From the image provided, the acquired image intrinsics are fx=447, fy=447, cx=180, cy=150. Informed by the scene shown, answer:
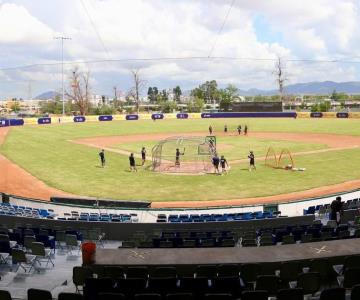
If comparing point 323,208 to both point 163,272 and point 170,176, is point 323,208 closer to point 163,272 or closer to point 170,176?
point 163,272

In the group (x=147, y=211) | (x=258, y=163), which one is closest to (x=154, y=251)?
(x=147, y=211)

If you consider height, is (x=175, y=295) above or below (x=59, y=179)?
above

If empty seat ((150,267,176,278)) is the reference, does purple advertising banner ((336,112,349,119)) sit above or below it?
above

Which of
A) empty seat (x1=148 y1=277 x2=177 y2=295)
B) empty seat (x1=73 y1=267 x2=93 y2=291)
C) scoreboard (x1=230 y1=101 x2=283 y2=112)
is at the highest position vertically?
scoreboard (x1=230 y1=101 x2=283 y2=112)

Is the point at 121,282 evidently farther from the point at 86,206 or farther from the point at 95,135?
the point at 95,135

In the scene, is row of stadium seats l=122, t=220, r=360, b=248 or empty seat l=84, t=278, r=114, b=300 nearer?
empty seat l=84, t=278, r=114, b=300

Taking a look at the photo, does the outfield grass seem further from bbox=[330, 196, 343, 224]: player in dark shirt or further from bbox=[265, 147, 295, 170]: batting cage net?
bbox=[330, 196, 343, 224]: player in dark shirt

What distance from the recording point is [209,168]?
38156 millimetres

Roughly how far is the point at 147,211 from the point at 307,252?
11322 mm

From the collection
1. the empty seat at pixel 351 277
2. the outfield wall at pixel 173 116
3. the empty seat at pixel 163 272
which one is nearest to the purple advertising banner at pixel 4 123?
the outfield wall at pixel 173 116

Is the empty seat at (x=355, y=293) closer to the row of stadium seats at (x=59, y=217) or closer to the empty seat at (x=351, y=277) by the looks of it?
the empty seat at (x=351, y=277)

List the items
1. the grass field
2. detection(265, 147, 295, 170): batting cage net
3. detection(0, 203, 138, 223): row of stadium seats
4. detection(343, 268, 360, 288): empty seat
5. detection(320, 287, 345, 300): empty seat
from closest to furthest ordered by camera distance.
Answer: detection(320, 287, 345, 300): empty seat < detection(343, 268, 360, 288): empty seat < detection(0, 203, 138, 223): row of stadium seats < the grass field < detection(265, 147, 295, 170): batting cage net

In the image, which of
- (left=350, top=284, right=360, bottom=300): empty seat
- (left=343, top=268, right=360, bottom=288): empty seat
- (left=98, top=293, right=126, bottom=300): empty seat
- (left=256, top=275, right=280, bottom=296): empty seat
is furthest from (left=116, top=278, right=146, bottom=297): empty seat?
(left=343, top=268, right=360, bottom=288): empty seat

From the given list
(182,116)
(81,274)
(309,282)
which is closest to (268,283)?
(309,282)
